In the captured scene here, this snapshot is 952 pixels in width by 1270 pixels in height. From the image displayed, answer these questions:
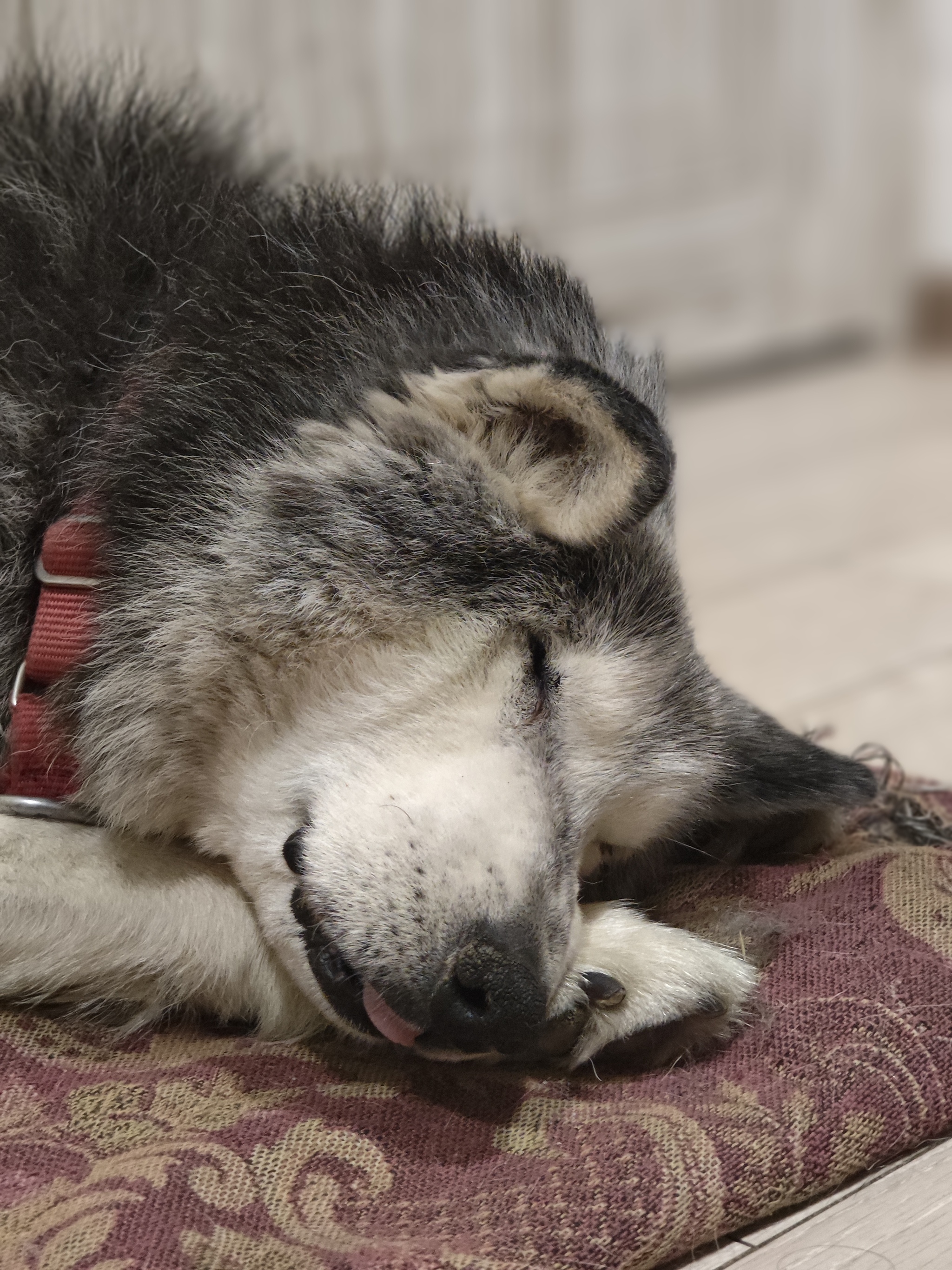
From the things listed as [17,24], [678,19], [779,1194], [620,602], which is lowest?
[779,1194]

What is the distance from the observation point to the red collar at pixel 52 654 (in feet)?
5.27

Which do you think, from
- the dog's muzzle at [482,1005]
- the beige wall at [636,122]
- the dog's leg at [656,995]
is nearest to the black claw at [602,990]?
the dog's leg at [656,995]

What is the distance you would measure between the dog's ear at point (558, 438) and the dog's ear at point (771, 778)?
0.36 meters

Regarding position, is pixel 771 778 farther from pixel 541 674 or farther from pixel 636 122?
pixel 636 122

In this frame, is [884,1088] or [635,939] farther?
[635,939]

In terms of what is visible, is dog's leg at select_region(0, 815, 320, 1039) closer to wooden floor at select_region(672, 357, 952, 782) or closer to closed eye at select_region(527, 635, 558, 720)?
closed eye at select_region(527, 635, 558, 720)

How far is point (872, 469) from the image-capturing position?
454cm

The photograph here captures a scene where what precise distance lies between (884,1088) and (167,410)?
1.08 meters

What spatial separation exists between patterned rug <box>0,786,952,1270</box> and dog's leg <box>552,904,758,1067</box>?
29 mm

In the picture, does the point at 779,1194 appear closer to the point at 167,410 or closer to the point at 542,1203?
the point at 542,1203

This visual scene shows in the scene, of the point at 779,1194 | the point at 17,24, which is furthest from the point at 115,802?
the point at 17,24

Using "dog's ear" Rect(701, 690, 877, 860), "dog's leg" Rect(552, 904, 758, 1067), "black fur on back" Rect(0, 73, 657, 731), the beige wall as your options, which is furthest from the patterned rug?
the beige wall

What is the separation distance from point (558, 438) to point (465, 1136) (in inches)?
28.5

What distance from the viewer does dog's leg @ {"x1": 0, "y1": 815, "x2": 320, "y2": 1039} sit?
4.96 ft
